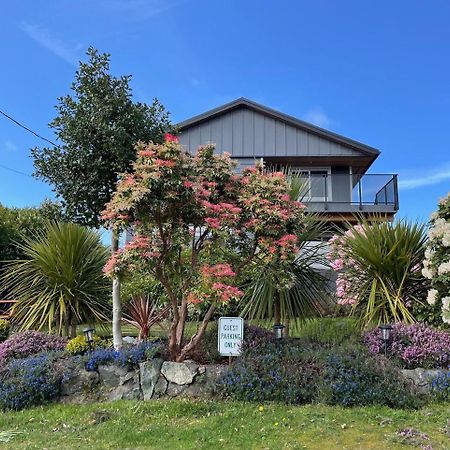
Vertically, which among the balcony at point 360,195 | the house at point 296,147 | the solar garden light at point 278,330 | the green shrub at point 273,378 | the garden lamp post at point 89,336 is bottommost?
the green shrub at point 273,378

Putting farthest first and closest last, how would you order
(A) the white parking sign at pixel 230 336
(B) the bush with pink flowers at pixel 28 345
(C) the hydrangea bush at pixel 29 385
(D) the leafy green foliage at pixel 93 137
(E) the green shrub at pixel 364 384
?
(B) the bush with pink flowers at pixel 28 345 → (D) the leafy green foliage at pixel 93 137 → (A) the white parking sign at pixel 230 336 → (C) the hydrangea bush at pixel 29 385 → (E) the green shrub at pixel 364 384

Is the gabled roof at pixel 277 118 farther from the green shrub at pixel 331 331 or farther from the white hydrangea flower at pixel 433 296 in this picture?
the white hydrangea flower at pixel 433 296

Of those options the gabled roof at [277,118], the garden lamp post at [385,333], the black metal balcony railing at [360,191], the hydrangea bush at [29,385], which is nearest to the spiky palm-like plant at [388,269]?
the garden lamp post at [385,333]

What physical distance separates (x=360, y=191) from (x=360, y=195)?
0.50 feet

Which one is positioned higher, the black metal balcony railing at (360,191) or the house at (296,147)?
the house at (296,147)

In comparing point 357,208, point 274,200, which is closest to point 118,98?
point 274,200

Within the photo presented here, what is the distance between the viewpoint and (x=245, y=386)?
5082 millimetres

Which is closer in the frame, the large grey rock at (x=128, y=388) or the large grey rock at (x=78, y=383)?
the large grey rock at (x=128, y=388)

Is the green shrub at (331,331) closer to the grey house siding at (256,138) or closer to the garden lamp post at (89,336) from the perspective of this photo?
the garden lamp post at (89,336)

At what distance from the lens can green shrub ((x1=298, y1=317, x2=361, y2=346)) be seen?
607 centimetres

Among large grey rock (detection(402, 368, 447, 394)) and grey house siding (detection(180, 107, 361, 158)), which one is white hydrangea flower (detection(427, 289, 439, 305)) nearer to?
large grey rock (detection(402, 368, 447, 394))

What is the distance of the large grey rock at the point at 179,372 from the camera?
5.38 meters

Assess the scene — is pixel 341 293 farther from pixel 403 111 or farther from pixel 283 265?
pixel 403 111

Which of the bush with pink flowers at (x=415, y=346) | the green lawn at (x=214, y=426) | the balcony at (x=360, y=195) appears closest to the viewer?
the green lawn at (x=214, y=426)
